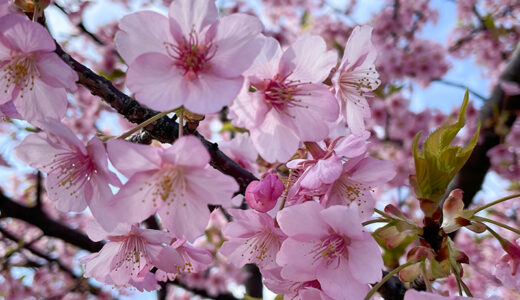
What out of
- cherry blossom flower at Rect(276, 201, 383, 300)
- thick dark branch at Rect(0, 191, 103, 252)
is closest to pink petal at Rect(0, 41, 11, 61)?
cherry blossom flower at Rect(276, 201, 383, 300)

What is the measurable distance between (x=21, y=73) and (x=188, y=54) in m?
0.38

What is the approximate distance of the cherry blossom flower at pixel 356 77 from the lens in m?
0.95

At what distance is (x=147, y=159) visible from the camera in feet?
2.50

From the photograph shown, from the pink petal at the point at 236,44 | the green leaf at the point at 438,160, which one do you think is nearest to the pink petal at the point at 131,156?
the pink petal at the point at 236,44

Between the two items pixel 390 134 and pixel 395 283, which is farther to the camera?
pixel 390 134

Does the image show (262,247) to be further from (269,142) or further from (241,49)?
(241,49)

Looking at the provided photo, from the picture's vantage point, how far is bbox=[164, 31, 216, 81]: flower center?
82 centimetres

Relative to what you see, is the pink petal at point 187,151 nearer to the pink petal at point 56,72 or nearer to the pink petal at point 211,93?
the pink petal at point 211,93

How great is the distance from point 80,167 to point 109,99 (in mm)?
169

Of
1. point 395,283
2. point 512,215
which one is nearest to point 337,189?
point 395,283

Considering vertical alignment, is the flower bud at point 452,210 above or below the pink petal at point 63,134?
below

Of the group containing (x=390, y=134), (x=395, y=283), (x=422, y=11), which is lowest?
(x=390, y=134)

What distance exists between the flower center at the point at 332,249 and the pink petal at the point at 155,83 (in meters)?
0.45

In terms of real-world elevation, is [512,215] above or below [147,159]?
below
